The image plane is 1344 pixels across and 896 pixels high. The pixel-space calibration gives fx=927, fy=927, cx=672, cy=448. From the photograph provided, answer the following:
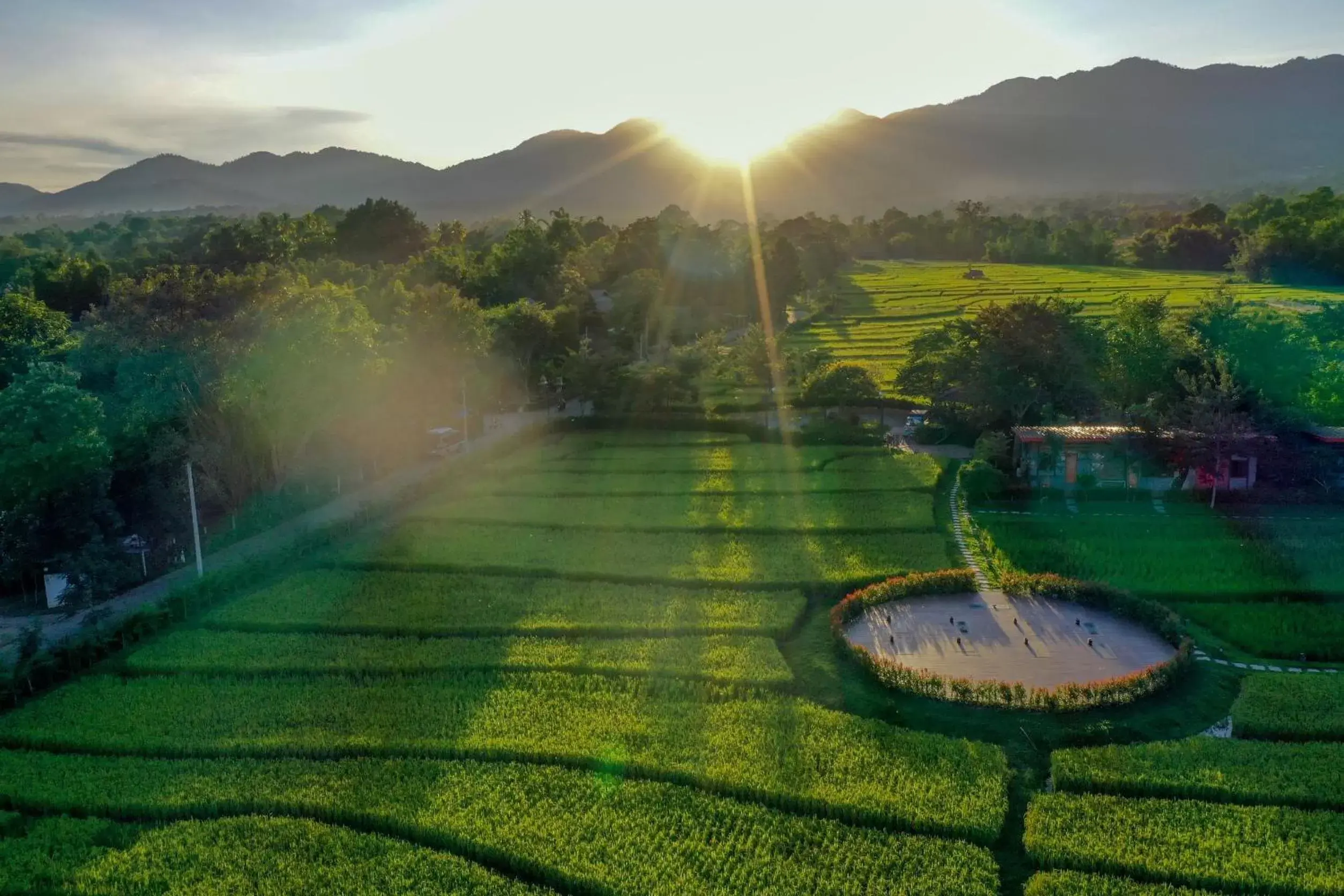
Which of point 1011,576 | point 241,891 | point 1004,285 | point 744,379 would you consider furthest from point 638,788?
point 1004,285

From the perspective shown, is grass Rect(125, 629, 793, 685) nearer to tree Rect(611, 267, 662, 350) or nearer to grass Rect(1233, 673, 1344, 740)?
grass Rect(1233, 673, 1344, 740)

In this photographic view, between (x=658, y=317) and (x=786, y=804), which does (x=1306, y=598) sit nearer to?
(x=786, y=804)

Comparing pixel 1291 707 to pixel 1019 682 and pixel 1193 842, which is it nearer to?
pixel 1019 682

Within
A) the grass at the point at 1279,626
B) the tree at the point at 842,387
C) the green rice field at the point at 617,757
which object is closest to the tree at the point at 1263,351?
the green rice field at the point at 617,757

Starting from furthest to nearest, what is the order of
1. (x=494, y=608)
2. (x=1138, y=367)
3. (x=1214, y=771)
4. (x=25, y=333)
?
(x=25, y=333) → (x=1138, y=367) → (x=494, y=608) → (x=1214, y=771)

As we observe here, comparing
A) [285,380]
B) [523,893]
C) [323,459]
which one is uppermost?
[285,380]

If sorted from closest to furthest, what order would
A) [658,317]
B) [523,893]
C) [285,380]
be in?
[523,893], [285,380], [658,317]

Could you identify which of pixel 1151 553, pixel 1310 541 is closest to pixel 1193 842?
pixel 1151 553
